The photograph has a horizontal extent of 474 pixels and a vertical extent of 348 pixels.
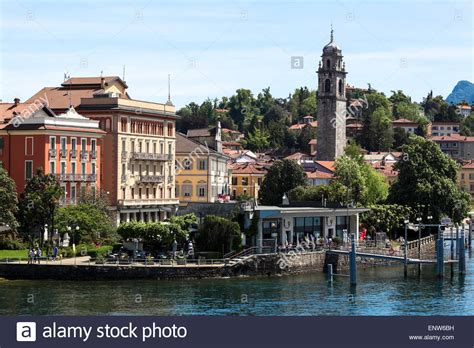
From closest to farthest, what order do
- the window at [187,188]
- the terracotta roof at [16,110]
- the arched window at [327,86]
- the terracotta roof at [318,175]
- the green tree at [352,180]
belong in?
1. the terracotta roof at [16,110]
2. the window at [187,188]
3. the green tree at [352,180]
4. the terracotta roof at [318,175]
5. the arched window at [327,86]

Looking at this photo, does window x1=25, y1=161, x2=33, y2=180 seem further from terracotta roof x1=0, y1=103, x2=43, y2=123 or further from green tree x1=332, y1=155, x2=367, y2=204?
green tree x1=332, y1=155, x2=367, y2=204

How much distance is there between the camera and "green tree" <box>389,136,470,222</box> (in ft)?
400

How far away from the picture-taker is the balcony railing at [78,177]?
101 meters

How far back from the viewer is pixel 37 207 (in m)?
92.3

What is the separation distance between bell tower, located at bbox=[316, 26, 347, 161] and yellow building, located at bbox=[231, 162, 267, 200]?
13435 millimetres

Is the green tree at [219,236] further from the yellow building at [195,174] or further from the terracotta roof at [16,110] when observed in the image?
the yellow building at [195,174]

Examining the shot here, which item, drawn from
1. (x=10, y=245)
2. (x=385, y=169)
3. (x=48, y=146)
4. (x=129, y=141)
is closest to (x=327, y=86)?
(x=385, y=169)

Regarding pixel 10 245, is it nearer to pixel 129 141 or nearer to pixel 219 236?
pixel 219 236

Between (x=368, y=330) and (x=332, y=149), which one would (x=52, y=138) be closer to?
(x=368, y=330)

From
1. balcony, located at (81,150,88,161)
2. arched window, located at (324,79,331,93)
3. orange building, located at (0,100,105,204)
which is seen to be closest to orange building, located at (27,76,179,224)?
orange building, located at (0,100,105,204)

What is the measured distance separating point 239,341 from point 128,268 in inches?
1479

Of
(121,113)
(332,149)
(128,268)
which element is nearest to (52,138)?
(121,113)

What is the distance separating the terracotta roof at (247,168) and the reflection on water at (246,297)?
77.3 metres

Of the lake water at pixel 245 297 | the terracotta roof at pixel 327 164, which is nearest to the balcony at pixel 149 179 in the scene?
the lake water at pixel 245 297
